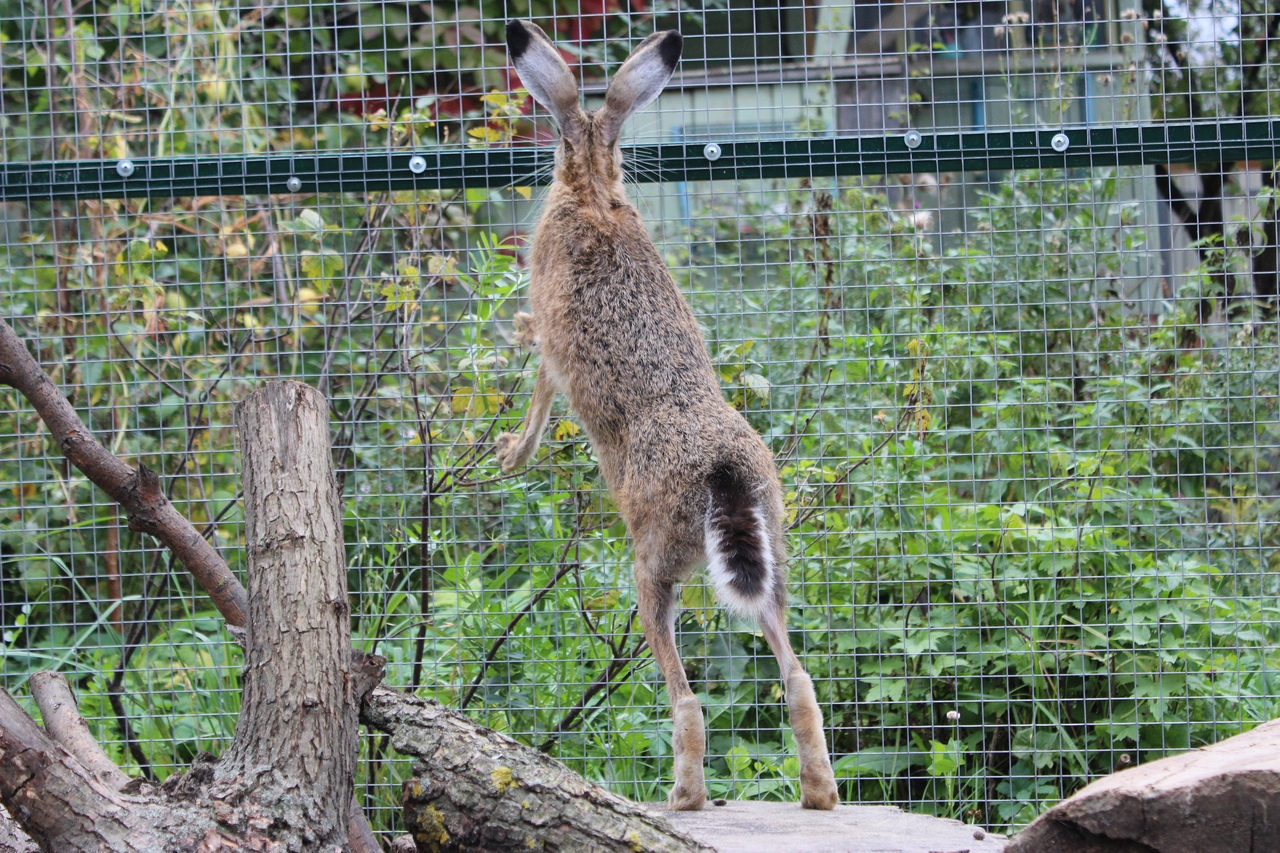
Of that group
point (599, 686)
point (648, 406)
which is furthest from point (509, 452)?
point (599, 686)

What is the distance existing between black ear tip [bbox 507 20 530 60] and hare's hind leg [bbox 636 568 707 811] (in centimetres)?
197

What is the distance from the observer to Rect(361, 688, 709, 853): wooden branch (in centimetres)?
302

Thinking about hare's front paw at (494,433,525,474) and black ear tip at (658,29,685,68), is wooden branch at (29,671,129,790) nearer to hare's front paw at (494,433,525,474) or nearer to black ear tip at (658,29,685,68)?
hare's front paw at (494,433,525,474)

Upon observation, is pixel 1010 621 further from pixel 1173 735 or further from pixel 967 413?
pixel 967 413

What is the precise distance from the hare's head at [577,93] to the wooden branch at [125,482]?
1.98 m

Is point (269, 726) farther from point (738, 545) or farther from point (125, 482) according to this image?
point (738, 545)

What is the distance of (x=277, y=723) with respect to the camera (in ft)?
10.2

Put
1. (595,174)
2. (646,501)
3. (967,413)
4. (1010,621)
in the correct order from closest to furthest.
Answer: (646,501)
(595,174)
(1010,621)
(967,413)

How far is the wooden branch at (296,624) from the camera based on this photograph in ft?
10.0

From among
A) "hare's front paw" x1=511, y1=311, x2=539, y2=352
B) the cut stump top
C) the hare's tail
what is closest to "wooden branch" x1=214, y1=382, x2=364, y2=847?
the cut stump top

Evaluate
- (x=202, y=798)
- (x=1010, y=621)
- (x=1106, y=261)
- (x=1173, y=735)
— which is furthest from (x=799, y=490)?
(x=202, y=798)

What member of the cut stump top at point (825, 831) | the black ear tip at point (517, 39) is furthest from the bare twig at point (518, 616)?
the black ear tip at point (517, 39)

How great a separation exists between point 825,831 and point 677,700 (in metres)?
0.60

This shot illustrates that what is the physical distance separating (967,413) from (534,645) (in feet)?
8.13
